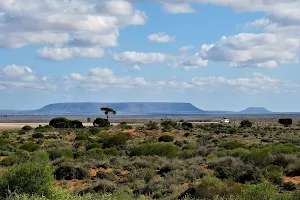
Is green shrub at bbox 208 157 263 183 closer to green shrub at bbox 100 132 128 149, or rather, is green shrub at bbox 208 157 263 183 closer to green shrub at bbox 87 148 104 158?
green shrub at bbox 87 148 104 158

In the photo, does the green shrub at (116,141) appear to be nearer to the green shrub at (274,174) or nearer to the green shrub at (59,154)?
the green shrub at (59,154)

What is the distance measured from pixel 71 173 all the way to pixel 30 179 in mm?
9777

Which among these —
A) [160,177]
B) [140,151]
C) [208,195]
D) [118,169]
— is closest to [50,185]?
[208,195]

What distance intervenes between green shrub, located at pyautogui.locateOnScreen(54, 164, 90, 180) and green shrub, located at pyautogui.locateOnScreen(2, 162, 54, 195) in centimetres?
883

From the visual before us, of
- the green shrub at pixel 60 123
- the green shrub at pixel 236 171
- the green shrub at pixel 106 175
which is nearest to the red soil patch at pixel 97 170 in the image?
the green shrub at pixel 106 175

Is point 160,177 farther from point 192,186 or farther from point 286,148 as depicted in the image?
point 286,148

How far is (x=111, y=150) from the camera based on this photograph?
37781mm

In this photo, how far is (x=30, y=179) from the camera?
16.9 metres

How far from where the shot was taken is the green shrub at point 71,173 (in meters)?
26.5

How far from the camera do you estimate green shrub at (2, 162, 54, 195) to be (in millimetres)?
16578

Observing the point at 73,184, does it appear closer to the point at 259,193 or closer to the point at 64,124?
the point at 259,193

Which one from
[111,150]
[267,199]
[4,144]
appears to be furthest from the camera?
[4,144]

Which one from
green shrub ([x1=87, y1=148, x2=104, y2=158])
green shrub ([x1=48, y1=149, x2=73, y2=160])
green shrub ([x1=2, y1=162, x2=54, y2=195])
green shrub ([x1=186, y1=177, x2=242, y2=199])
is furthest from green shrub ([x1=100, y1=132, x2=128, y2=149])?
green shrub ([x1=2, y1=162, x2=54, y2=195])

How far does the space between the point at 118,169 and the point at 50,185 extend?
1197 centimetres
